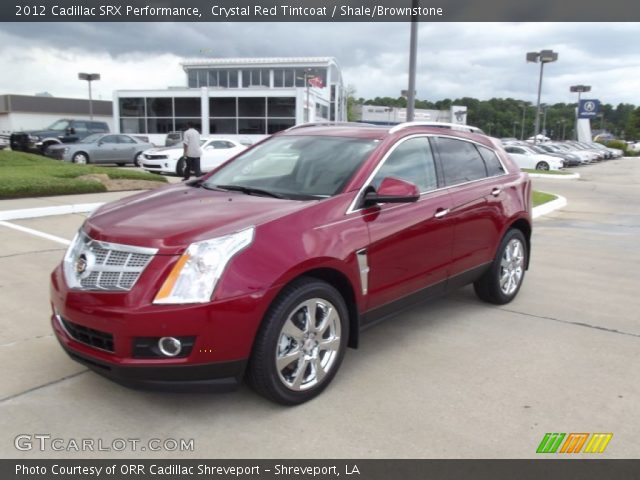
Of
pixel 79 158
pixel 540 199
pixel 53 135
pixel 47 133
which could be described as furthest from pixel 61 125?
pixel 540 199

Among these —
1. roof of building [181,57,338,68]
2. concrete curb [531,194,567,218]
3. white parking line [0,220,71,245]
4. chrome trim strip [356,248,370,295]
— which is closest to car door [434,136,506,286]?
chrome trim strip [356,248,370,295]

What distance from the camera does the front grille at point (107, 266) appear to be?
118 inches

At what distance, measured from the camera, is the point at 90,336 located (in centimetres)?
307

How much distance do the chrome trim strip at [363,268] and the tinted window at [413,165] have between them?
0.59 meters

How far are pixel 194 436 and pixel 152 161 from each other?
55.3ft

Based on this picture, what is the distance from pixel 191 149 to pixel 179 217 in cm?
1161

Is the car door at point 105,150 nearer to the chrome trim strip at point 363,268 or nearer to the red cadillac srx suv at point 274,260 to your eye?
the red cadillac srx suv at point 274,260

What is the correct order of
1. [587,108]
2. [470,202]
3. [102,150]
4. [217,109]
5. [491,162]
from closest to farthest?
[470,202] → [491,162] → [102,150] → [217,109] → [587,108]

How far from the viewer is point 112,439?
2.99m

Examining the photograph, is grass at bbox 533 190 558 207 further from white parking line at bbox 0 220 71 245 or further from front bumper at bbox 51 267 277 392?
front bumper at bbox 51 267 277 392

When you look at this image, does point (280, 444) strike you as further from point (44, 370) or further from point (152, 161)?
point (152, 161)

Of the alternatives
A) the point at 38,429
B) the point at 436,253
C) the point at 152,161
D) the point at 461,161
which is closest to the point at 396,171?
the point at 436,253

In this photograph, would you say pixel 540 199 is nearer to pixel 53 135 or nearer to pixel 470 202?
pixel 470 202

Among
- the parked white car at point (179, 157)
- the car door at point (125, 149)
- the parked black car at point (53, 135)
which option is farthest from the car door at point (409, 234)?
Answer: the parked black car at point (53, 135)
